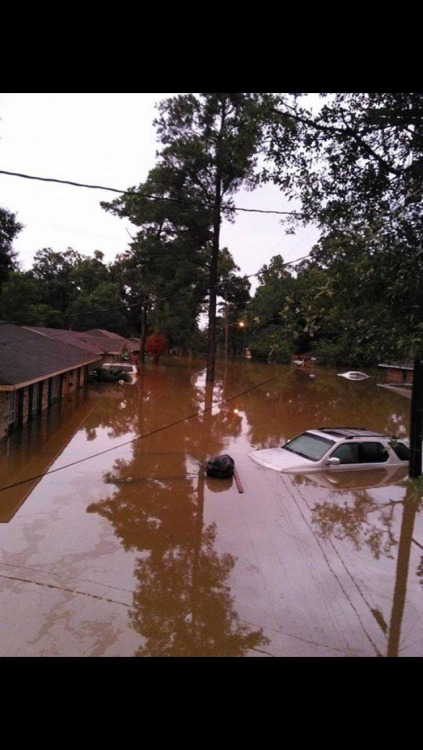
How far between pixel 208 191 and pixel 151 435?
1948cm

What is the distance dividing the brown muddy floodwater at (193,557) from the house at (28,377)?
150cm

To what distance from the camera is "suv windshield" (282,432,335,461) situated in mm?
12211

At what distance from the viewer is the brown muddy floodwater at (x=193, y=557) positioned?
5.62 m

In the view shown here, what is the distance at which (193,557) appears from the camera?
7.72 m

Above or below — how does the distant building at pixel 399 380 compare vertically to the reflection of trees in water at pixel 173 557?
above

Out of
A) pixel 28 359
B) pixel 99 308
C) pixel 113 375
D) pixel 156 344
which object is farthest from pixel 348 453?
pixel 99 308

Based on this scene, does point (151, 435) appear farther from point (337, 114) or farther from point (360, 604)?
point (337, 114)

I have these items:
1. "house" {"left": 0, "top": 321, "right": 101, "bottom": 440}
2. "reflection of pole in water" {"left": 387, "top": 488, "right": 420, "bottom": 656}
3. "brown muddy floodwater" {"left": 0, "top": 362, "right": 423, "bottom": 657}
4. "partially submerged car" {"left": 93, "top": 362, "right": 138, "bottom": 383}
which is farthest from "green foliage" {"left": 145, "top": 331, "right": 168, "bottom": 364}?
"reflection of pole in water" {"left": 387, "top": 488, "right": 420, "bottom": 656}

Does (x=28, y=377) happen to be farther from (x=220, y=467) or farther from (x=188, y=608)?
(x=188, y=608)

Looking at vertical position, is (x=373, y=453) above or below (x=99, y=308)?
below

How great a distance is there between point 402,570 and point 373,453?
17.3ft

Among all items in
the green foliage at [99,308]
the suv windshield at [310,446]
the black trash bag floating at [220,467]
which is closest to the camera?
the black trash bag floating at [220,467]

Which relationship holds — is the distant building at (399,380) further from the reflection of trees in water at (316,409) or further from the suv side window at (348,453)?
the suv side window at (348,453)

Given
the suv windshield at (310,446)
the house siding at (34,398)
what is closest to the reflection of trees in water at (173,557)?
the suv windshield at (310,446)
